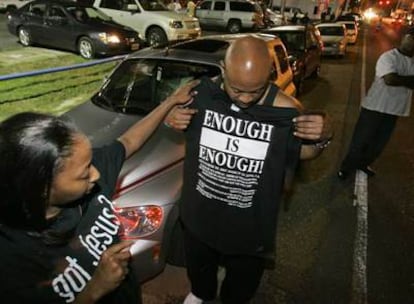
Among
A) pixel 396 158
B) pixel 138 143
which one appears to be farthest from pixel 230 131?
pixel 396 158

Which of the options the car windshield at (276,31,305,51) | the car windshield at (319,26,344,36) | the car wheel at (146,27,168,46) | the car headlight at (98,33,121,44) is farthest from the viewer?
the car windshield at (319,26,344,36)

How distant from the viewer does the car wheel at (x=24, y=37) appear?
12.5 metres

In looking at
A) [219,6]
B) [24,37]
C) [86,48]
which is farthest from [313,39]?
[219,6]

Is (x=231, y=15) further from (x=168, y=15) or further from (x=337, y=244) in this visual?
(x=337, y=244)

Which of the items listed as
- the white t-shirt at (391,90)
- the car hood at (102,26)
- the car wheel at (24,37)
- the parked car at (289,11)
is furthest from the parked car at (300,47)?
the parked car at (289,11)

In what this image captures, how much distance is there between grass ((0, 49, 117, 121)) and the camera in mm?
7107

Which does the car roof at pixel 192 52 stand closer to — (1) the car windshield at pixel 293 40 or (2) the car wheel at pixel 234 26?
(1) the car windshield at pixel 293 40

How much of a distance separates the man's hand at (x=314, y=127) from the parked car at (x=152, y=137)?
119 cm

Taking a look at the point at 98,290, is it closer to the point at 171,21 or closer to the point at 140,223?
the point at 140,223

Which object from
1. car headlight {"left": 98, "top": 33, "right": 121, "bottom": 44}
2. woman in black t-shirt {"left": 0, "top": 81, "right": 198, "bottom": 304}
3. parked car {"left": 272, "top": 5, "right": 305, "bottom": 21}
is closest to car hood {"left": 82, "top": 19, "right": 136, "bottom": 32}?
car headlight {"left": 98, "top": 33, "right": 121, "bottom": 44}

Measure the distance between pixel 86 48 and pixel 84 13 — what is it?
1.28 metres

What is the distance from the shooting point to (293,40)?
9.89 m

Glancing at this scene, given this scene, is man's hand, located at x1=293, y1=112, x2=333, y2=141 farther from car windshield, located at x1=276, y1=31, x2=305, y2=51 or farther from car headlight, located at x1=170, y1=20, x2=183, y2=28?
car headlight, located at x1=170, y1=20, x2=183, y2=28

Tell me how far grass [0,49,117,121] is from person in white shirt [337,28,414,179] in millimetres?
4513
